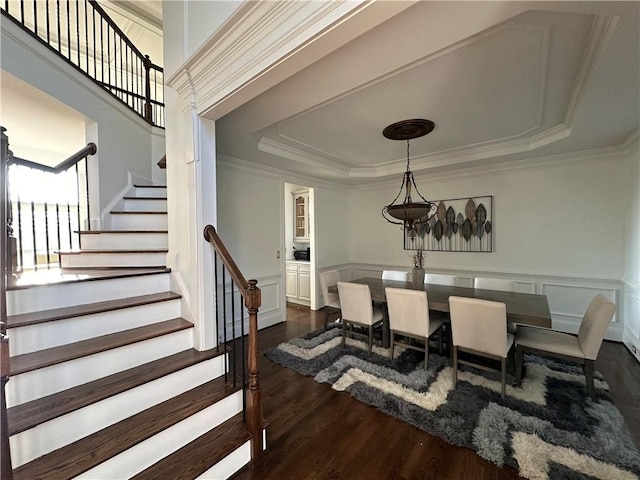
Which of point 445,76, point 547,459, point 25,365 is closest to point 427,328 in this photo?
point 547,459

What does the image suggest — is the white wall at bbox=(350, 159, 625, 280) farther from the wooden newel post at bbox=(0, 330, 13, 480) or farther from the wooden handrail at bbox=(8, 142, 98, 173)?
the wooden newel post at bbox=(0, 330, 13, 480)

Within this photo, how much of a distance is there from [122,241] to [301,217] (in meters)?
3.86

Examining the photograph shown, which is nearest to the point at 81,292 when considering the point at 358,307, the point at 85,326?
the point at 85,326

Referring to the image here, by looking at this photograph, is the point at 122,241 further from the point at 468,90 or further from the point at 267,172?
the point at 468,90

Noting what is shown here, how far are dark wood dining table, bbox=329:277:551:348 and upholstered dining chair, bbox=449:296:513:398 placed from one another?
232 mm

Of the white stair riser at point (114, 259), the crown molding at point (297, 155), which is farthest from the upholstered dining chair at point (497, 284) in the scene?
the white stair riser at point (114, 259)

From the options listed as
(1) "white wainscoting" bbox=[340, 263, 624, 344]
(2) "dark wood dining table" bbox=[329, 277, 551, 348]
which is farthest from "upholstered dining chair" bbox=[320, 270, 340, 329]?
(1) "white wainscoting" bbox=[340, 263, 624, 344]

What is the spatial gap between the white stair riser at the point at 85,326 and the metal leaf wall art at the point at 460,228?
147 inches

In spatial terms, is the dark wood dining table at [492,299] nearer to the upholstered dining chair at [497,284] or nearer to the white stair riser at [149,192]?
the upholstered dining chair at [497,284]

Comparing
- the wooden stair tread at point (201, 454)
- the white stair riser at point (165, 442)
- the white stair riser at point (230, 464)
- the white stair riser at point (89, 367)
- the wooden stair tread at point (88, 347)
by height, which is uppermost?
the wooden stair tread at point (88, 347)

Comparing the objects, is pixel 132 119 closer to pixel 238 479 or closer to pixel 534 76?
pixel 238 479

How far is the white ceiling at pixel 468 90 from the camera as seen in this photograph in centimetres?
143

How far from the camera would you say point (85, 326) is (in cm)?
179

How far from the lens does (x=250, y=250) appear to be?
4.09 meters
